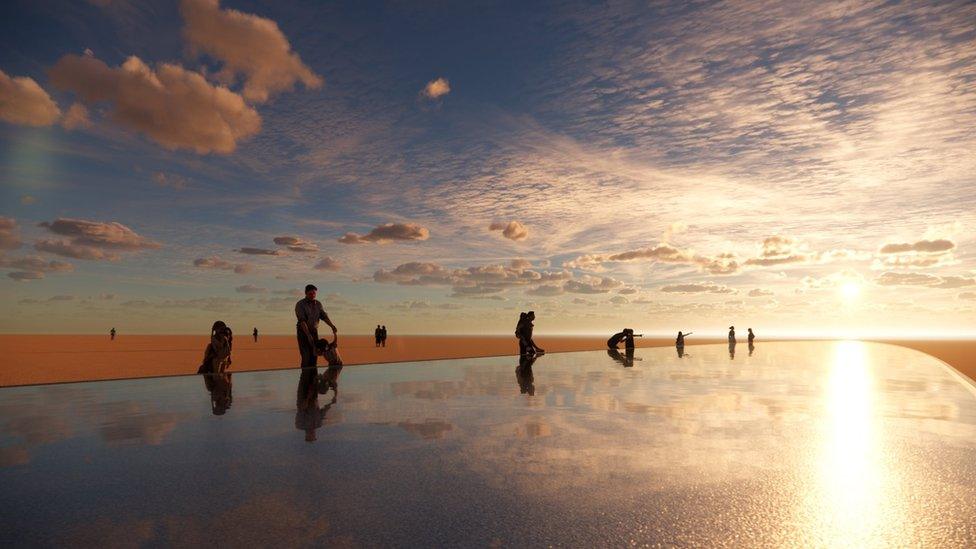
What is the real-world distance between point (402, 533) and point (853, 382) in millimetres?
17014

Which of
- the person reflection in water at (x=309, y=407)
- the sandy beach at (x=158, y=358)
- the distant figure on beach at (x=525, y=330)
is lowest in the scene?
the sandy beach at (x=158, y=358)

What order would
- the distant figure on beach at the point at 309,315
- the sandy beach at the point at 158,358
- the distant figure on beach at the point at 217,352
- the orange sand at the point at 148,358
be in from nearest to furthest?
the distant figure on beach at the point at 309,315 → the distant figure on beach at the point at 217,352 → the orange sand at the point at 148,358 → the sandy beach at the point at 158,358

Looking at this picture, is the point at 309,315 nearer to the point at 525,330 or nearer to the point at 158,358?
the point at 525,330

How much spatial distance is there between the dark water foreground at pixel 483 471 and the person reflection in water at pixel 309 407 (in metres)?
0.08

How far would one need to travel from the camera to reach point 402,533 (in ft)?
13.1

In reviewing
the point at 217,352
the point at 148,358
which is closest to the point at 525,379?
the point at 217,352

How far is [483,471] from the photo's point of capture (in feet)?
18.8

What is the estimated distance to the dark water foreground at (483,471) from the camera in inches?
162

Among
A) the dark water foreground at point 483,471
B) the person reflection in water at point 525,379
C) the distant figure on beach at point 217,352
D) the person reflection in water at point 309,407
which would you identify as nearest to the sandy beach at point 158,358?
the distant figure on beach at point 217,352

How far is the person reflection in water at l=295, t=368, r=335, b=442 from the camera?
812cm

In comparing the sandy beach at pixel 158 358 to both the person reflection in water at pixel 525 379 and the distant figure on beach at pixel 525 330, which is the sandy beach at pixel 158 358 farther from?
the person reflection in water at pixel 525 379

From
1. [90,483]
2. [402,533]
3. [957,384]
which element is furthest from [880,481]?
[957,384]

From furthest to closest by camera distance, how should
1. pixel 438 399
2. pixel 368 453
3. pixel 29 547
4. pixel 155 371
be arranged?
pixel 155 371 < pixel 438 399 < pixel 368 453 < pixel 29 547

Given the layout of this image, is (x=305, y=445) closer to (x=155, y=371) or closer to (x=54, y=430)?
(x=54, y=430)
